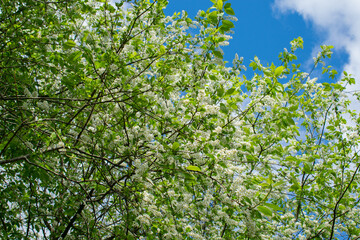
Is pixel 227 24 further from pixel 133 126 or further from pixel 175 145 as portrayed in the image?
pixel 133 126

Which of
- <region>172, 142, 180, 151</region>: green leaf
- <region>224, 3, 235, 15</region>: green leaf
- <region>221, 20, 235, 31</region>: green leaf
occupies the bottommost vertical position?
<region>172, 142, 180, 151</region>: green leaf

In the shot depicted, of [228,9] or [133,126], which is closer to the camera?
[228,9]

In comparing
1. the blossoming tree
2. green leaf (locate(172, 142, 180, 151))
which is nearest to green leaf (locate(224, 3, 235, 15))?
the blossoming tree

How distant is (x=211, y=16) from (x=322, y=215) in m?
5.44

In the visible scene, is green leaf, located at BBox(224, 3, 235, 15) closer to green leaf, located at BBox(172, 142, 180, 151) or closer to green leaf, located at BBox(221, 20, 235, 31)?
green leaf, located at BBox(221, 20, 235, 31)

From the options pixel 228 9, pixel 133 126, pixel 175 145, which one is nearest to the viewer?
pixel 228 9

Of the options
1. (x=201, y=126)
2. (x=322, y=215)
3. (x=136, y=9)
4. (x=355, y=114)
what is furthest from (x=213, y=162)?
(x=355, y=114)

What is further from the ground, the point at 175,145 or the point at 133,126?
the point at 133,126

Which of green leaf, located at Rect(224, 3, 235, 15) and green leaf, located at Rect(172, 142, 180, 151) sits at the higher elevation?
green leaf, located at Rect(224, 3, 235, 15)

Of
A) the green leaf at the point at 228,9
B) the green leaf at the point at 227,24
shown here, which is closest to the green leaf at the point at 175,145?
the green leaf at the point at 227,24

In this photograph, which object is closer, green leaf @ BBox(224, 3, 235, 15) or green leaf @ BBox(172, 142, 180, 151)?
green leaf @ BBox(224, 3, 235, 15)

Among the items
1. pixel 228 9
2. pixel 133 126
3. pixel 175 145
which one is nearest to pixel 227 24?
pixel 228 9

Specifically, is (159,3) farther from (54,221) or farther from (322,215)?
(322,215)

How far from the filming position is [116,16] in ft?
13.1
